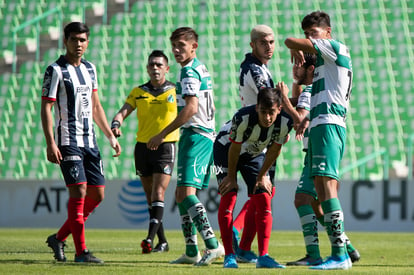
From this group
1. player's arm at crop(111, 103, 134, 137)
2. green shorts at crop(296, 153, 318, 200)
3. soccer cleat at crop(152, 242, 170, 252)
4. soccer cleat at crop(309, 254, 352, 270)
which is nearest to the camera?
soccer cleat at crop(309, 254, 352, 270)

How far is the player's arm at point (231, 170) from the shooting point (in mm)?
6086

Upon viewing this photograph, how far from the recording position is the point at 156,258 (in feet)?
24.1

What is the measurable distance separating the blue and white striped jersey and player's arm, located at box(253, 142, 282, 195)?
65 mm

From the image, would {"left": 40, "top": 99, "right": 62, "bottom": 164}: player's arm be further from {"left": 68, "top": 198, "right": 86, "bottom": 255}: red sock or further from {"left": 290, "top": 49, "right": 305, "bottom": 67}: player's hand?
{"left": 290, "top": 49, "right": 305, "bottom": 67}: player's hand

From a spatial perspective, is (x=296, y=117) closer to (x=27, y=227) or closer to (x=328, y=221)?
(x=328, y=221)

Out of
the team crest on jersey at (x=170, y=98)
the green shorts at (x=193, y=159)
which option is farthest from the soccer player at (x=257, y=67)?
the team crest on jersey at (x=170, y=98)

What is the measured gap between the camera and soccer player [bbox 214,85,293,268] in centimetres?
594

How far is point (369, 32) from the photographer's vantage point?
18.4 m

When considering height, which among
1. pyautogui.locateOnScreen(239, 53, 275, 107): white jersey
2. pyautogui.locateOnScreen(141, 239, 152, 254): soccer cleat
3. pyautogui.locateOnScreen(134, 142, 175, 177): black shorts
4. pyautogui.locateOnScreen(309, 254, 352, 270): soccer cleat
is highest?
pyautogui.locateOnScreen(239, 53, 275, 107): white jersey

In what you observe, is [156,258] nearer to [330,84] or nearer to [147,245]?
[147,245]

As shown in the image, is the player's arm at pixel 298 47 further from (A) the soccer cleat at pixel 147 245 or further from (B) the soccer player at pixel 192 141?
(A) the soccer cleat at pixel 147 245

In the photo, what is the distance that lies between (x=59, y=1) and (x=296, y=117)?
14.9 m

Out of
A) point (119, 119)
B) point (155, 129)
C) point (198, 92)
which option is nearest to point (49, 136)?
point (198, 92)

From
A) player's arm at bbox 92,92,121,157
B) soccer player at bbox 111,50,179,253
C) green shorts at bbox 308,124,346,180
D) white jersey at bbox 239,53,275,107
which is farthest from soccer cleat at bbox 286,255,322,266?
soccer player at bbox 111,50,179,253
